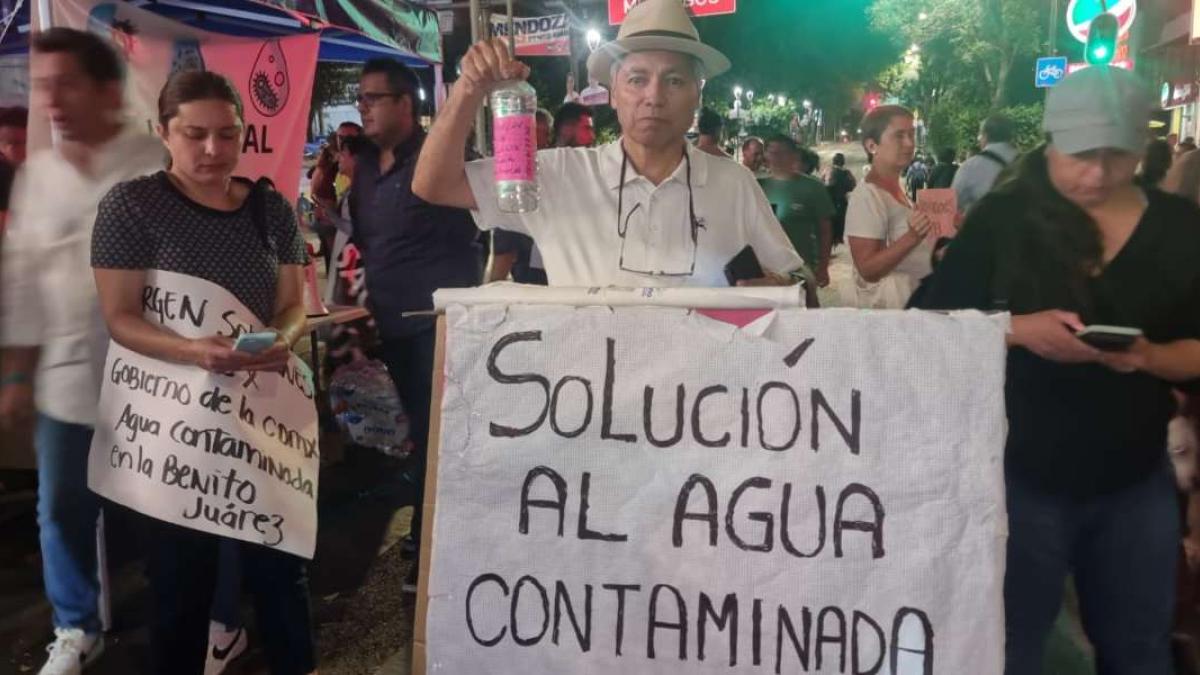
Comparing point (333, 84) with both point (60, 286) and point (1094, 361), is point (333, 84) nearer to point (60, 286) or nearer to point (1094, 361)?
point (60, 286)

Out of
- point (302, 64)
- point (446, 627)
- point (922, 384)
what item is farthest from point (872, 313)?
point (302, 64)

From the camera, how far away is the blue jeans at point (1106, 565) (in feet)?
6.84

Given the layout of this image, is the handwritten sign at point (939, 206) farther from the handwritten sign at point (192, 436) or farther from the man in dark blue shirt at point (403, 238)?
the handwritten sign at point (192, 436)

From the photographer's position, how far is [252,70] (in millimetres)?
4566

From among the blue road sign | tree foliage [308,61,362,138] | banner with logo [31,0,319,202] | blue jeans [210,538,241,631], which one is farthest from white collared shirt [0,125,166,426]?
the blue road sign

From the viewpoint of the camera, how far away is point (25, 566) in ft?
14.1

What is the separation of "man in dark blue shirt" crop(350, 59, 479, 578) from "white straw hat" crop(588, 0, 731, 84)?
1.62 metres

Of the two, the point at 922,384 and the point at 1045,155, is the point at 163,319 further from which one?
the point at 1045,155

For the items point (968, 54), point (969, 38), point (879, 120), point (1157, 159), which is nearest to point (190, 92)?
point (879, 120)

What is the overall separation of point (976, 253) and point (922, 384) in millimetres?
619

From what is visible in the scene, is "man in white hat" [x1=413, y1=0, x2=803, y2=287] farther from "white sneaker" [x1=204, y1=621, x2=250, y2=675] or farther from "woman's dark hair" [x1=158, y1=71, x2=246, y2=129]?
"white sneaker" [x1=204, y1=621, x2=250, y2=675]

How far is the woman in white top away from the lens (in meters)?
4.27

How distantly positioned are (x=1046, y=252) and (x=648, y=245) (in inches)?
34.8

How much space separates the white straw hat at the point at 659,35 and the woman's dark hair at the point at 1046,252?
792 mm
